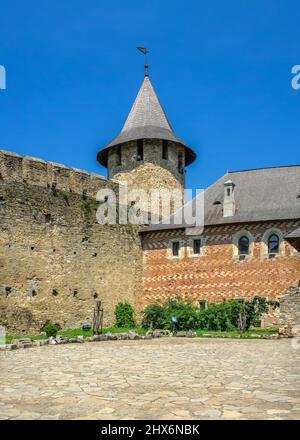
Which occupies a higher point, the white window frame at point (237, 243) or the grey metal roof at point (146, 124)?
the grey metal roof at point (146, 124)

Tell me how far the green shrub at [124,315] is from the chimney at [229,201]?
6.84 m

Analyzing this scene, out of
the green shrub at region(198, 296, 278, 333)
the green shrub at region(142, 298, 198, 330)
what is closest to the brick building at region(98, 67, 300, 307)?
the green shrub at region(198, 296, 278, 333)

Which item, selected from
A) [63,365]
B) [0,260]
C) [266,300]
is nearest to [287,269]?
[266,300]

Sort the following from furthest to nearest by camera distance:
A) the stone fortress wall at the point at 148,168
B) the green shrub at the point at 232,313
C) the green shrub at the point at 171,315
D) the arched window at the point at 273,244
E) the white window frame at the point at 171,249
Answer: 1. the stone fortress wall at the point at 148,168
2. the white window frame at the point at 171,249
3. the arched window at the point at 273,244
4. the green shrub at the point at 171,315
5. the green shrub at the point at 232,313

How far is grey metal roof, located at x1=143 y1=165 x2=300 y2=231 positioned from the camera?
88.0 ft

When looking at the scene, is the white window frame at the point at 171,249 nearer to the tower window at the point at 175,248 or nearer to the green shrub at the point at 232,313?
the tower window at the point at 175,248

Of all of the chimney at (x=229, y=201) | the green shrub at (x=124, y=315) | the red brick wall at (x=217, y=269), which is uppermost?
the chimney at (x=229, y=201)

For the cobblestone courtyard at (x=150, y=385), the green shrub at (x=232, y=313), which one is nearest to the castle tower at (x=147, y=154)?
the green shrub at (x=232, y=313)

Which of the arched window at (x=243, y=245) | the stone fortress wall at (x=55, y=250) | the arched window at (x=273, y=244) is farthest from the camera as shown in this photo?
the arched window at (x=243, y=245)

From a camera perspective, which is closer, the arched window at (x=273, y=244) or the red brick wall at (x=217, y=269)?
the red brick wall at (x=217, y=269)

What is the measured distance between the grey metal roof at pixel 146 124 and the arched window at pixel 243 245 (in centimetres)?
826

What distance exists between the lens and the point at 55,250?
80.2 ft

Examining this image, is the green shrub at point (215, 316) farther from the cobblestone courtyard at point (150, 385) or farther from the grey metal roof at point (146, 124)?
the grey metal roof at point (146, 124)

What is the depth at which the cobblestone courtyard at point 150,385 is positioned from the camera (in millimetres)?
6312
